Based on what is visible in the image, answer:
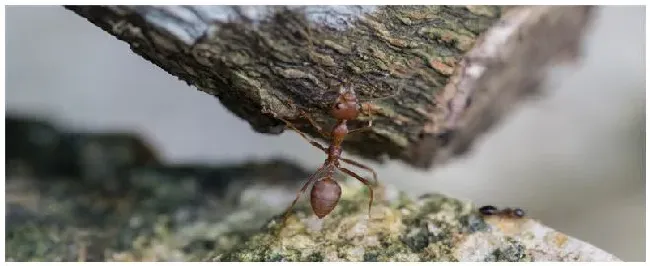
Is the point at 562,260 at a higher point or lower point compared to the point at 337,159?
lower

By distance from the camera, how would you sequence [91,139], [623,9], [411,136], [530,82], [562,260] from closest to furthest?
[562,260]
[411,136]
[530,82]
[91,139]
[623,9]

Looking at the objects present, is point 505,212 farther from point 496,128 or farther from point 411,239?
point 496,128

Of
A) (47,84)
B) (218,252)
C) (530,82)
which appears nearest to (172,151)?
(47,84)

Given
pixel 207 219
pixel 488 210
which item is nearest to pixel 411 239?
pixel 488 210

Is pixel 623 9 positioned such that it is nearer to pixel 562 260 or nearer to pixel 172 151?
pixel 562 260

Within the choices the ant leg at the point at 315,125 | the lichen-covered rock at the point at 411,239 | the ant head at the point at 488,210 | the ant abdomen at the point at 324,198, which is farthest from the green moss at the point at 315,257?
the ant head at the point at 488,210

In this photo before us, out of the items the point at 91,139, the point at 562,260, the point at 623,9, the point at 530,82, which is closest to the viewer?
the point at 562,260

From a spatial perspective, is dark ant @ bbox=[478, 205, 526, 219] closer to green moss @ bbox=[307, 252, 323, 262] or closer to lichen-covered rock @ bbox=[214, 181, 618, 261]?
lichen-covered rock @ bbox=[214, 181, 618, 261]

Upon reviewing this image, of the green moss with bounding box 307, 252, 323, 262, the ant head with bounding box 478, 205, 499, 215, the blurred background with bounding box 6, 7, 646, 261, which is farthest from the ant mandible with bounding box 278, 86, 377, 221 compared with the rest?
the blurred background with bounding box 6, 7, 646, 261
